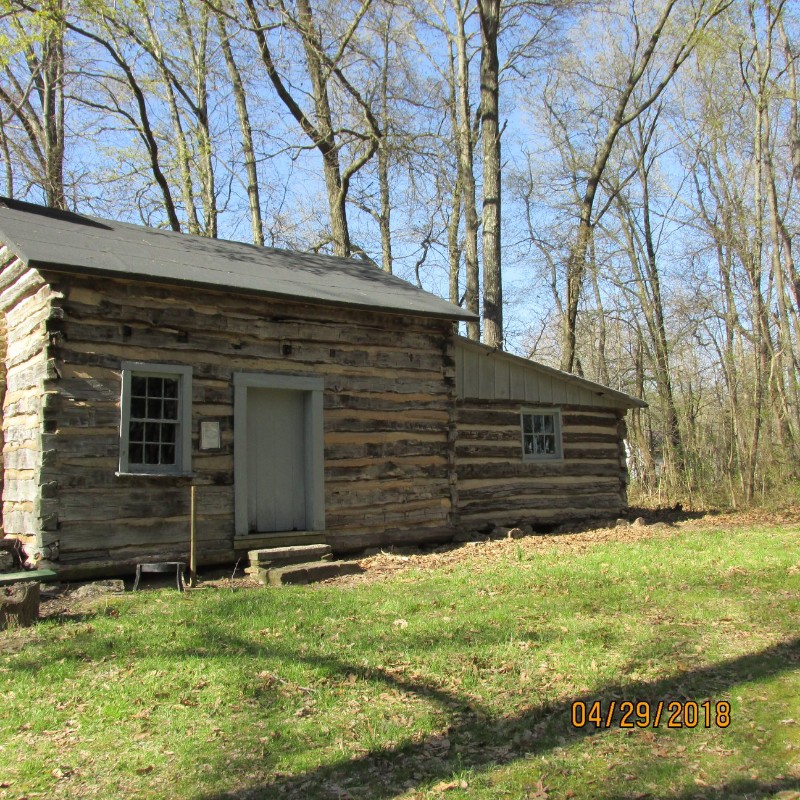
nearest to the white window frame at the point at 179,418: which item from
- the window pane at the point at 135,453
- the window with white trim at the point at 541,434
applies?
the window pane at the point at 135,453

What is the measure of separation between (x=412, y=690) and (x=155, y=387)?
586cm

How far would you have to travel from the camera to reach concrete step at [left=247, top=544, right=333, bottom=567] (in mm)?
9539

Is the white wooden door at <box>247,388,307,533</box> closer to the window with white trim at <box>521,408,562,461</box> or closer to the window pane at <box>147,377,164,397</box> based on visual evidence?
the window pane at <box>147,377,164,397</box>

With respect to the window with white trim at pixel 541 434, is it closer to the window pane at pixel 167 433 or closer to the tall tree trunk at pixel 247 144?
the window pane at pixel 167 433

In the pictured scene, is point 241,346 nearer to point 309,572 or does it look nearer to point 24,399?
point 24,399

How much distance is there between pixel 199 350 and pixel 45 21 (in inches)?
346

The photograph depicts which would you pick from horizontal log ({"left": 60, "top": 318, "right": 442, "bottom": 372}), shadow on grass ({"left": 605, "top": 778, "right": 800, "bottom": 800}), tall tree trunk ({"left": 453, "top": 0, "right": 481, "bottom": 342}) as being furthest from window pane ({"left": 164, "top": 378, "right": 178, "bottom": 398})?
tall tree trunk ({"left": 453, "top": 0, "right": 481, "bottom": 342})

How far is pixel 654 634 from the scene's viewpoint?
6418mm

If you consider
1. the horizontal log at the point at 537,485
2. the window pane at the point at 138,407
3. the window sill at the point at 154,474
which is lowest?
the horizontal log at the point at 537,485

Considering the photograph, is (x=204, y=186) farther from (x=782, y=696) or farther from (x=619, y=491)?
(x=782, y=696)

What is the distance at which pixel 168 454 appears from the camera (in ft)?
32.1

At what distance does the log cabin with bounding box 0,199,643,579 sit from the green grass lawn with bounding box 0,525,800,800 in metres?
1.61

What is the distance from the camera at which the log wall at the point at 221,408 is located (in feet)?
29.2

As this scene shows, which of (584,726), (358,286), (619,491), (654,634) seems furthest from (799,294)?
(584,726)
